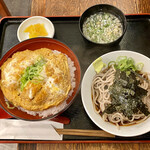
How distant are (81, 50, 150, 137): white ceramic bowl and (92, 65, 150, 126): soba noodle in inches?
2.8

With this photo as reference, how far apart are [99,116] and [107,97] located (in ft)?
0.85

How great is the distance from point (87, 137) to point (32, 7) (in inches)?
92.7

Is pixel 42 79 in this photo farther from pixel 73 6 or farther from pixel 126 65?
pixel 73 6

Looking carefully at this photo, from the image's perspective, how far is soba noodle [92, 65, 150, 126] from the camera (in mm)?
1862

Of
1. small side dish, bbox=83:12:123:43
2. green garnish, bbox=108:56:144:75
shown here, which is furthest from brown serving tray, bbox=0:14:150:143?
green garnish, bbox=108:56:144:75

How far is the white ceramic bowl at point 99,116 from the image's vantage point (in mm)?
1689

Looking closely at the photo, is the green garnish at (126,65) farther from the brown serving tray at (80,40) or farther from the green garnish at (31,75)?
the green garnish at (31,75)

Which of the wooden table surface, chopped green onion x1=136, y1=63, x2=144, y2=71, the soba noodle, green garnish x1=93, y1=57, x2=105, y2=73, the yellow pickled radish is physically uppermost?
the wooden table surface

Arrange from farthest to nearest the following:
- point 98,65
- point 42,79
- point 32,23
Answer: point 32,23 → point 98,65 → point 42,79

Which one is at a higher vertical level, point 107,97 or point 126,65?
point 126,65

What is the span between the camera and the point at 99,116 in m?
1.84

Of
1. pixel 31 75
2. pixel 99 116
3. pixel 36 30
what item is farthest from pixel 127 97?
pixel 36 30

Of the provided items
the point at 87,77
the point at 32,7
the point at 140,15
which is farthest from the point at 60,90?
the point at 32,7

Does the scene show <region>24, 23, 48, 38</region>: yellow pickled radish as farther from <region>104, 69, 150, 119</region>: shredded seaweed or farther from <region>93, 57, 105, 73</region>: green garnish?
<region>104, 69, 150, 119</region>: shredded seaweed
